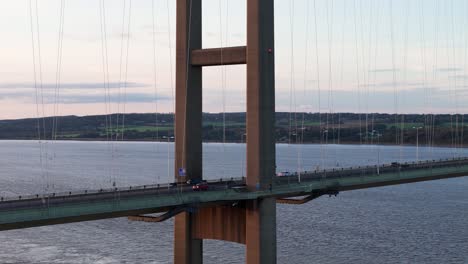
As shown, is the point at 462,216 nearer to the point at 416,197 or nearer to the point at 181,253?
the point at 416,197

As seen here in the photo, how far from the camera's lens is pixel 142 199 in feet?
101

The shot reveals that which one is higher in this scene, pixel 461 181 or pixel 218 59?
pixel 218 59

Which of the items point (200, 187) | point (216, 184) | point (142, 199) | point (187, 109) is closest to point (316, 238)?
point (216, 184)

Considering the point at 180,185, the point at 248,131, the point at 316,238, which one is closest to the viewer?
the point at 248,131

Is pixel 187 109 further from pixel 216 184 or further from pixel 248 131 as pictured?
pixel 216 184

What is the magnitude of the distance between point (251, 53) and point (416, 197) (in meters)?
68.2

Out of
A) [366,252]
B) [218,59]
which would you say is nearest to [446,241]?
[366,252]

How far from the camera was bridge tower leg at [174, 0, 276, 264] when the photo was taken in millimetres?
35719

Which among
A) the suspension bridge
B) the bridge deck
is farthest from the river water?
the suspension bridge

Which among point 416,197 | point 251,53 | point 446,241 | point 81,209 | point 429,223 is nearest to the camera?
point 81,209

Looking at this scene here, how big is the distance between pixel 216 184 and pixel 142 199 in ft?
29.8

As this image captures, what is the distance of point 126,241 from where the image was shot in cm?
5897

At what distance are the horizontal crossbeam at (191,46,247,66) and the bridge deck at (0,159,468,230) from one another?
660cm

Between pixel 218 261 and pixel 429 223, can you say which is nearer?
pixel 218 261
